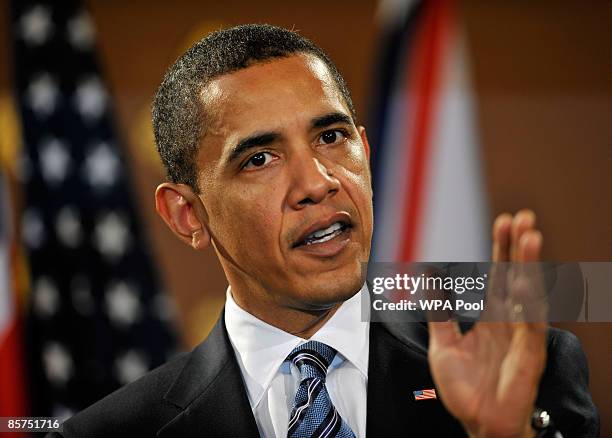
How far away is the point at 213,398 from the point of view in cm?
137

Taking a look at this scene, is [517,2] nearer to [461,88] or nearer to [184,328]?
[461,88]

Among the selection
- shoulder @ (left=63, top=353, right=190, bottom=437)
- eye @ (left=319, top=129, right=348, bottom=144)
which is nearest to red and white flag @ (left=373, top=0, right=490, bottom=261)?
eye @ (left=319, top=129, right=348, bottom=144)

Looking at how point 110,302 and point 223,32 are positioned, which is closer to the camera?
point 223,32

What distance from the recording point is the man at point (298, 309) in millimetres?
1238

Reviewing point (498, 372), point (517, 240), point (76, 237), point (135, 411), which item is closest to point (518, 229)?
point (517, 240)

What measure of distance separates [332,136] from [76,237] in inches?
27.0

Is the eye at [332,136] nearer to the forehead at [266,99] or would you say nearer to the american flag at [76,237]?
the forehead at [266,99]

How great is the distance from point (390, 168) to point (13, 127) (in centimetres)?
79

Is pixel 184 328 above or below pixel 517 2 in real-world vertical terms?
below

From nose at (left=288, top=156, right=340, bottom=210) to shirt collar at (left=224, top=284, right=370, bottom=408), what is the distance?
20 centimetres

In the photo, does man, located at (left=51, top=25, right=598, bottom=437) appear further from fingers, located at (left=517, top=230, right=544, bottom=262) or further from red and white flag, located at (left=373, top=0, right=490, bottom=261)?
red and white flag, located at (left=373, top=0, right=490, bottom=261)

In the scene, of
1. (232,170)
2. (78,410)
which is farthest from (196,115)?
(78,410)

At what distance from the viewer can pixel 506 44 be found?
1.70 metres

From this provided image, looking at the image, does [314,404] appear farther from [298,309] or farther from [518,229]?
[518,229]
